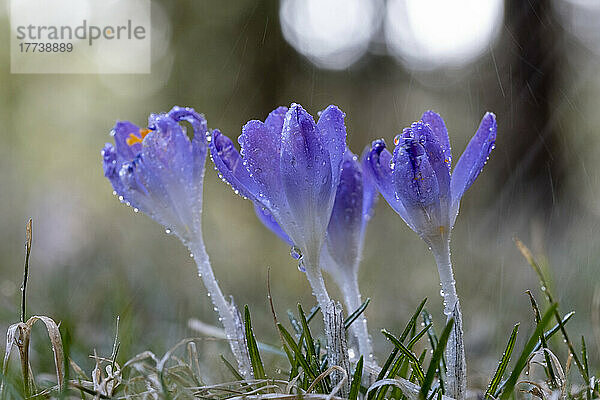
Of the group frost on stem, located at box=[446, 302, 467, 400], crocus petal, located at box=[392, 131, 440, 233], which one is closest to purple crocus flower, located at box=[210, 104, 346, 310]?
crocus petal, located at box=[392, 131, 440, 233]

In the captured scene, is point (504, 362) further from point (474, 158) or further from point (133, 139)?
point (133, 139)

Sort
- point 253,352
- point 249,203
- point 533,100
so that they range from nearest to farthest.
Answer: point 253,352 < point 533,100 < point 249,203

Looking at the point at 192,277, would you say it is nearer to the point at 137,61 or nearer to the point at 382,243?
the point at 382,243

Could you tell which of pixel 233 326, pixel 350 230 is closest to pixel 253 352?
pixel 233 326

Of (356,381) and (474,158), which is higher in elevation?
(474,158)

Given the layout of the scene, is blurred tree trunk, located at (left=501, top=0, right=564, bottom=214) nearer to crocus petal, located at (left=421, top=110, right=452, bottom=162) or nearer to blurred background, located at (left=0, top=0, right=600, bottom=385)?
blurred background, located at (left=0, top=0, right=600, bottom=385)

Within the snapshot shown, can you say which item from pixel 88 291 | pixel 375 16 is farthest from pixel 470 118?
pixel 88 291
